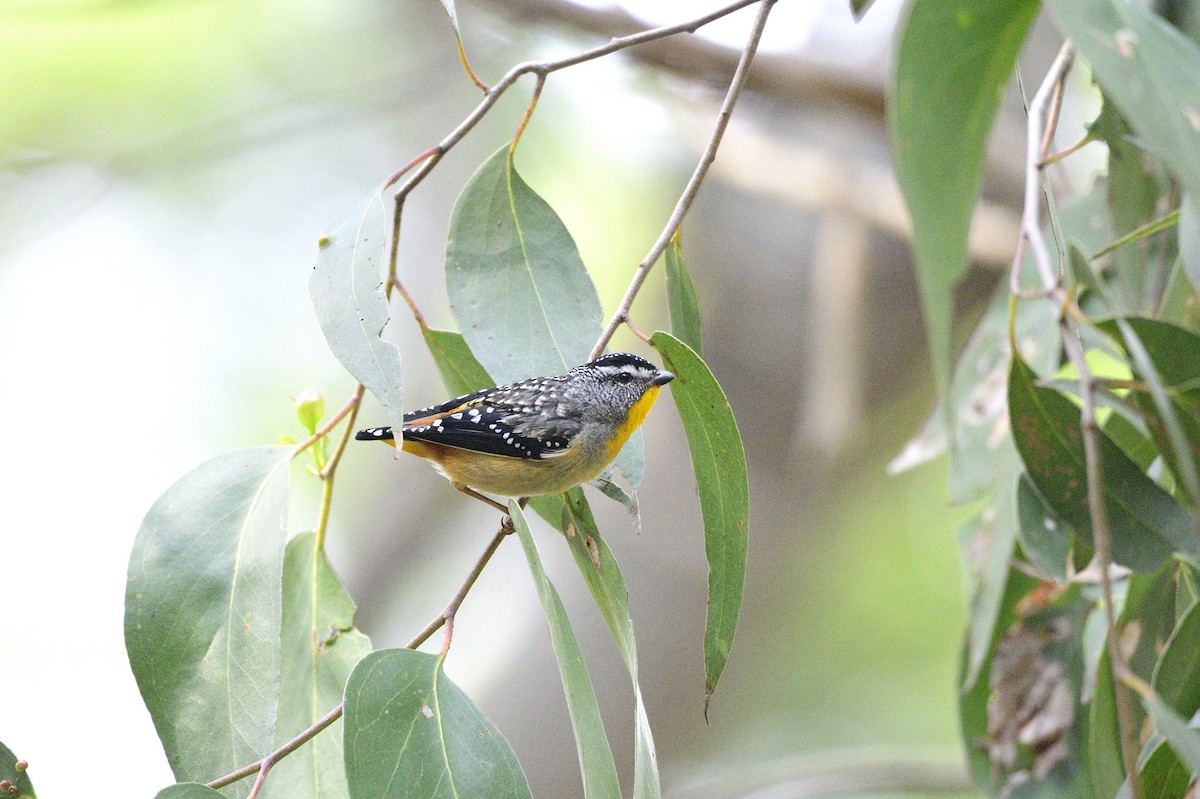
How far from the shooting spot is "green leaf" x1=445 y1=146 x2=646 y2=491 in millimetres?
2043

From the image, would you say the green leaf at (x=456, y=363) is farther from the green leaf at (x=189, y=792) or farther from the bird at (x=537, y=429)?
the green leaf at (x=189, y=792)

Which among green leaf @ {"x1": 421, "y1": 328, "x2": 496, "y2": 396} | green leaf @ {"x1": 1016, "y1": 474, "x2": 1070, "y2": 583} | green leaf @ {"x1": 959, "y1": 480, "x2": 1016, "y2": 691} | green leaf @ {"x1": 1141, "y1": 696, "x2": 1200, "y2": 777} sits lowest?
green leaf @ {"x1": 959, "y1": 480, "x2": 1016, "y2": 691}

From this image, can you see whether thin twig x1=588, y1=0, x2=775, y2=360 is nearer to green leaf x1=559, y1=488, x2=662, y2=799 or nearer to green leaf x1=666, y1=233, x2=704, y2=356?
green leaf x1=666, y1=233, x2=704, y2=356

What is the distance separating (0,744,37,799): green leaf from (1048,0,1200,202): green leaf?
1.86 meters

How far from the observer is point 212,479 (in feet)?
6.78

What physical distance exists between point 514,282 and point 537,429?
42 centimetres

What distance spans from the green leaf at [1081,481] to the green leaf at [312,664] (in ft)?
4.48

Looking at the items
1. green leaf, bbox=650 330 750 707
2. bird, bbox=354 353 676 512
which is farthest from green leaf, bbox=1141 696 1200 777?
bird, bbox=354 353 676 512

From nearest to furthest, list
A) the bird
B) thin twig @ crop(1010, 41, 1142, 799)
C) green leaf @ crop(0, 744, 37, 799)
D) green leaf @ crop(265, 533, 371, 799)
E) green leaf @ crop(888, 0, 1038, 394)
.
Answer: thin twig @ crop(1010, 41, 1142, 799), green leaf @ crop(888, 0, 1038, 394), green leaf @ crop(0, 744, 37, 799), green leaf @ crop(265, 533, 371, 799), the bird

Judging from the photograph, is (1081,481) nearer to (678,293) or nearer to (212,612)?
(678,293)

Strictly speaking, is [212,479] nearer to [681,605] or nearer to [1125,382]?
[1125,382]

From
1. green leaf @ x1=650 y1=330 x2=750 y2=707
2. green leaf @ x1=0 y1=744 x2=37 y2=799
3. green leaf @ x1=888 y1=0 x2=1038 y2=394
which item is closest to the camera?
green leaf @ x1=888 y1=0 x2=1038 y2=394

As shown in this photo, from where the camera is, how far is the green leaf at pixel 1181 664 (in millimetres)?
1671

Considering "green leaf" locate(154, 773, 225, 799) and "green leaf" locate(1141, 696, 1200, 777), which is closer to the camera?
"green leaf" locate(1141, 696, 1200, 777)
